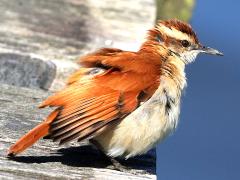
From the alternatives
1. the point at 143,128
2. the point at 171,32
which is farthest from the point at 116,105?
the point at 171,32

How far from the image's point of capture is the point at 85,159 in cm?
479

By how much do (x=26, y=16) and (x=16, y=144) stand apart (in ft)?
9.54

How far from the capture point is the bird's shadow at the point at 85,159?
4.55 metres

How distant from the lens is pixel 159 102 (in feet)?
16.1

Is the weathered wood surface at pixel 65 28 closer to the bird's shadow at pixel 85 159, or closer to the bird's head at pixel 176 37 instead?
the bird's head at pixel 176 37

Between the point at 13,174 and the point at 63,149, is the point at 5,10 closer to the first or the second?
the point at 63,149

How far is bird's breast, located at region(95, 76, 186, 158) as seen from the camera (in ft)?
15.7

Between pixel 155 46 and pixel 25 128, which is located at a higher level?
pixel 155 46

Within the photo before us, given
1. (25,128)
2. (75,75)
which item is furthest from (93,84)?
(25,128)

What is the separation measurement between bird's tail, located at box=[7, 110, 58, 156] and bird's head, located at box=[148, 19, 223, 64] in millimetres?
1186

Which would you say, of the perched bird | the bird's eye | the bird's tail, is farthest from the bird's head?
the bird's tail

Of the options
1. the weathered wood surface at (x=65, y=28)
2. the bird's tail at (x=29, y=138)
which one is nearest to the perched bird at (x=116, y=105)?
the bird's tail at (x=29, y=138)

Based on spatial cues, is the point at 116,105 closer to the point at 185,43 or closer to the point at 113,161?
the point at 113,161

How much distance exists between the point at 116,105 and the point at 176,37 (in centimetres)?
101
